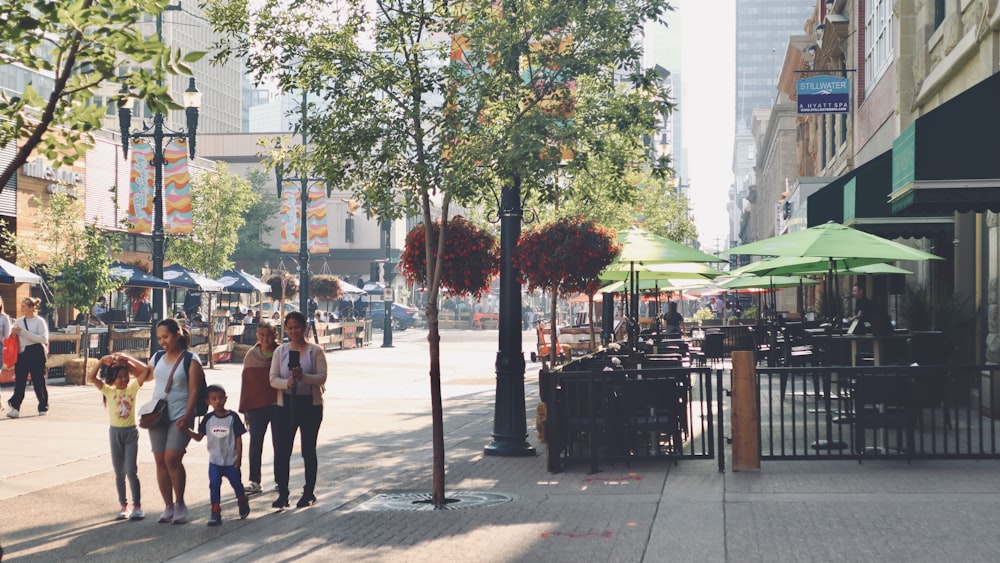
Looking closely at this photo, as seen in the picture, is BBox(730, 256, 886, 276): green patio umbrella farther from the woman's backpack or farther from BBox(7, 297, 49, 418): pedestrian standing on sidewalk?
BBox(7, 297, 49, 418): pedestrian standing on sidewalk

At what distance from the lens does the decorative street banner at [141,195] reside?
1390 inches

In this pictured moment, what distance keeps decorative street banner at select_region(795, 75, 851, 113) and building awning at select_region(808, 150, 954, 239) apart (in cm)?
835

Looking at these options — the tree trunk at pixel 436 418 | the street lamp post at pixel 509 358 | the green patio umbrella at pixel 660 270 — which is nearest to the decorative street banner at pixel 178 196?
the green patio umbrella at pixel 660 270

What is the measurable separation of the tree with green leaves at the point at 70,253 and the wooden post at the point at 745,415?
1581 cm

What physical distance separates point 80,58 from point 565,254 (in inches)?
382

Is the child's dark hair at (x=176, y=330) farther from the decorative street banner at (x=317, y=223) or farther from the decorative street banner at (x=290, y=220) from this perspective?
the decorative street banner at (x=317, y=223)

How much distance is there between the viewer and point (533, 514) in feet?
29.9

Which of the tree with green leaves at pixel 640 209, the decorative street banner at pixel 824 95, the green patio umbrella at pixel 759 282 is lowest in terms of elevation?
the green patio umbrella at pixel 759 282

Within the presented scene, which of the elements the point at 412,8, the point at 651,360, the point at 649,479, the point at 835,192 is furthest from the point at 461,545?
the point at 835,192

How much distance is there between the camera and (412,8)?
10664mm

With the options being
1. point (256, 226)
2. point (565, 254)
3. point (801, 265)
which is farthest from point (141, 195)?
point (256, 226)

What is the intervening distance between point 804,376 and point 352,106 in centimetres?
498

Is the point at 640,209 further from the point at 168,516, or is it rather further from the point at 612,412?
the point at 168,516

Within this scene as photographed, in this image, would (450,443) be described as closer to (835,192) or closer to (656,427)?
(656,427)
